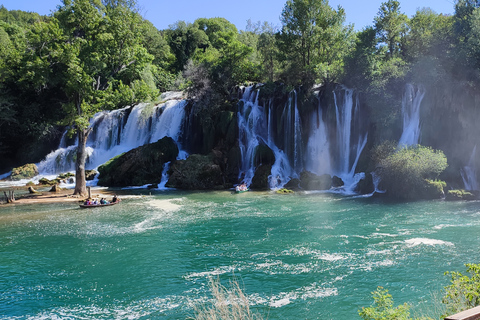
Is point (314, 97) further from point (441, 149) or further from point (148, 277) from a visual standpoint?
point (148, 277)

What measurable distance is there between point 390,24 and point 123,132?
29878 millimetres

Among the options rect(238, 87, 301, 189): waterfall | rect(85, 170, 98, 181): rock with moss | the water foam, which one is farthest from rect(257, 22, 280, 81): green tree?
the water foam

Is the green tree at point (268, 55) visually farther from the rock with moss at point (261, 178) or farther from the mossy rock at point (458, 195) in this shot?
the mossy rock at point (458, 195)

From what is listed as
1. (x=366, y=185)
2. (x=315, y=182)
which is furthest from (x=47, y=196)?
(x=366, y=185)

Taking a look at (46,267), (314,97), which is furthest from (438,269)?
Answer: (314,97)

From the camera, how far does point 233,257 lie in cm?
1616

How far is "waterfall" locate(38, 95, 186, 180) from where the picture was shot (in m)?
42.4

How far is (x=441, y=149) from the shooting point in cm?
3031

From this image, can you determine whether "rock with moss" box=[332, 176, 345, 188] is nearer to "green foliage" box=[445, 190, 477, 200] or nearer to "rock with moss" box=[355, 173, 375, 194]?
"rock with moss" box=[355, 173, 375, 194]

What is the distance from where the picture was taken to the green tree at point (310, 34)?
136 feet

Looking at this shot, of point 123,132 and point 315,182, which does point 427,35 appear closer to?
point 315,182

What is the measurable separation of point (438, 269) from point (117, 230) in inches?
600

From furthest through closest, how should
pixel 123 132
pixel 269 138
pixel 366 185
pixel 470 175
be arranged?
pixel 123 132 → pixel 269 138 → pixel 366 185 → pixel 470 175

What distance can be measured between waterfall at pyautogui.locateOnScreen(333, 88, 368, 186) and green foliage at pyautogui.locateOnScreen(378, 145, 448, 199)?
5511 millimetres
